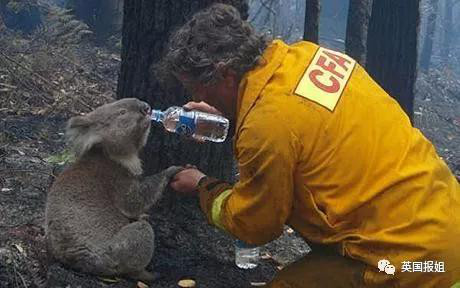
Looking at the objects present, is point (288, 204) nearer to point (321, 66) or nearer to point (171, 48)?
point (321, 66)

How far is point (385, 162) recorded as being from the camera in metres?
3.67

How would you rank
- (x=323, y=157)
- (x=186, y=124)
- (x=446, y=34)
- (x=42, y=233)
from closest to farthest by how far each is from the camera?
(x=323, y=157)
(x=186, y=124)
(x=42, y=233)
(x=446, y=34)

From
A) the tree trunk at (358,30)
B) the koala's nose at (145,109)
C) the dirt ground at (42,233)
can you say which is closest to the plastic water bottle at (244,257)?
the dirt ground at (42,233)

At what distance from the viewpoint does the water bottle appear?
14.8 feet

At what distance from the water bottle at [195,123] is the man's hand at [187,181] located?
0.89 feet

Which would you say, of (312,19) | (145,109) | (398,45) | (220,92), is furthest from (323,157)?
Result: (398,45)

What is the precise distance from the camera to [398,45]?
9.78m

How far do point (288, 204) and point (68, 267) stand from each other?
1541 mm

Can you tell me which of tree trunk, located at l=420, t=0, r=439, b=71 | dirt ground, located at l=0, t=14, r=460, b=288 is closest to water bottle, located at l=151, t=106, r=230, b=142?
dirt ground, located at l=0, t=14, r=460, b=288

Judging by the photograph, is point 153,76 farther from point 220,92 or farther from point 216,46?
point 216,46

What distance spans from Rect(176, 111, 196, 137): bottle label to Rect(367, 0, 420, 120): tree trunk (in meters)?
5.84

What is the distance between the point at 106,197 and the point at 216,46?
147 centimetres

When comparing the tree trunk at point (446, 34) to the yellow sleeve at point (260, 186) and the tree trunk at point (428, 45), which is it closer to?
the tree trunk at point (428, 45)

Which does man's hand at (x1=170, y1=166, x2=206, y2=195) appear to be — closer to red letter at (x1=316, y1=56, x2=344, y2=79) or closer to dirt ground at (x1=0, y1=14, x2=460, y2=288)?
dirt ground at (x1=0, y1=14, x2=460, y2=288)
